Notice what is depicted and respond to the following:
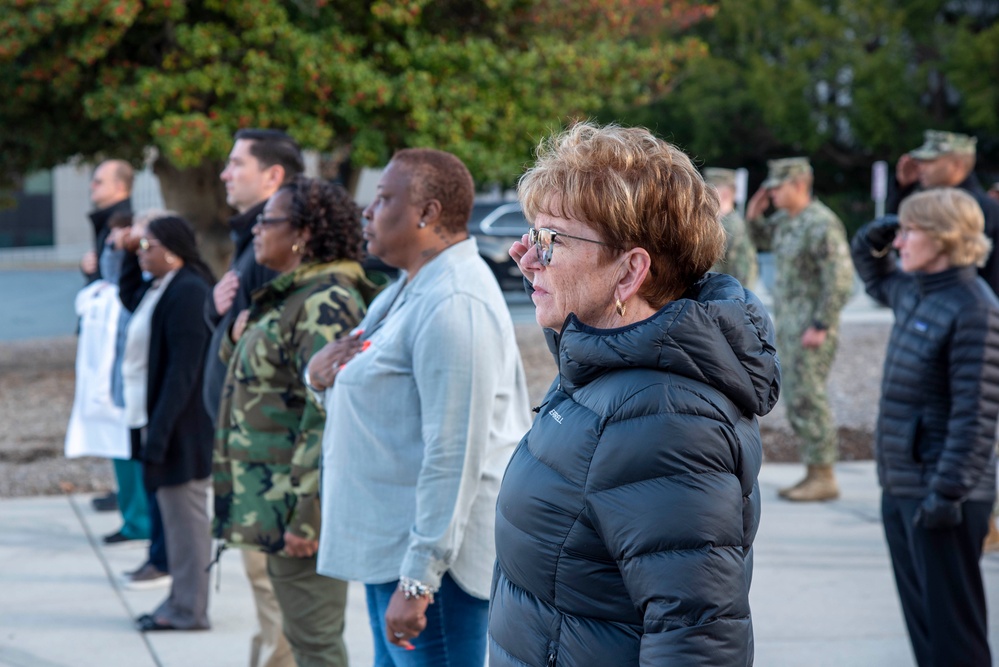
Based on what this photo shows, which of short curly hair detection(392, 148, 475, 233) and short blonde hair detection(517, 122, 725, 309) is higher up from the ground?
short blonde hair detection(517, 122, 725, 309)

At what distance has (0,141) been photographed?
11.8 metres

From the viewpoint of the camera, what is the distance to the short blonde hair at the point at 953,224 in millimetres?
3926

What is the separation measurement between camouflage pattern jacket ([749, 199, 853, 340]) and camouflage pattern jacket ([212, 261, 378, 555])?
4.35 metres

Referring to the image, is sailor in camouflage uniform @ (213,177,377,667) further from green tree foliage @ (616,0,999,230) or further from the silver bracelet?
green tree foliage @ (616,0,999,230)

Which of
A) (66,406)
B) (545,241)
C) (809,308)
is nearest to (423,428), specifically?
(545,241)

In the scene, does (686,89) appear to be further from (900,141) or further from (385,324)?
(385,324)

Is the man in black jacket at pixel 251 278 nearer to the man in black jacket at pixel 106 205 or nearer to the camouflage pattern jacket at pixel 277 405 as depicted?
the camouflage pattern jacket at pixel 277 405

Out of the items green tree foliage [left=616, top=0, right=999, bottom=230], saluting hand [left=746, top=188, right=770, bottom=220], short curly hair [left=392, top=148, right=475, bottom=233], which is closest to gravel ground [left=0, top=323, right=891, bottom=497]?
saluting hand [left=746, top=188, right=770, bottom=220]

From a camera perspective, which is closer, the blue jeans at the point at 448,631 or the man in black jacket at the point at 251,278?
the blue jeans at the point at 448,631

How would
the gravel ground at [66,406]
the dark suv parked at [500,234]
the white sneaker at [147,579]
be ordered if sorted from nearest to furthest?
1. the white sneaker at [147,579]
2. the gravel ground at [66,406]
3. the dark suv parked at [500,234]

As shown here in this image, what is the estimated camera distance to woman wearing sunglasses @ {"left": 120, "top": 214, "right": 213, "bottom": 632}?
5031mm

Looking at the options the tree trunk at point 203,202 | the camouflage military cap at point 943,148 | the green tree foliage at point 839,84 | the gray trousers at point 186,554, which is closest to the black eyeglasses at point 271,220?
the gray trousers at point 186,554

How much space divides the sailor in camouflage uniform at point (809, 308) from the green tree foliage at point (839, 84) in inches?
932

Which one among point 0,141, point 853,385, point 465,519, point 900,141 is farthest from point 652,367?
Result: point 900,141
